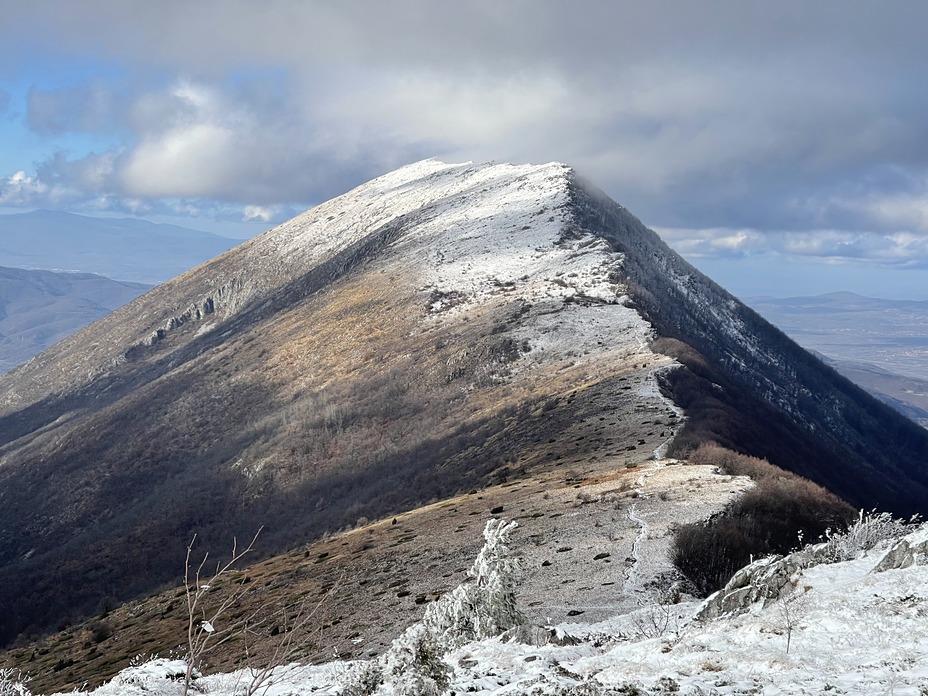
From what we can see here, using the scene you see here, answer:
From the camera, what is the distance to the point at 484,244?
93062 millimetres

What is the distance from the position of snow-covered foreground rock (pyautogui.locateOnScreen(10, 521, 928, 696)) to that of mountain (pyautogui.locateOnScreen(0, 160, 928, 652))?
15835 mm

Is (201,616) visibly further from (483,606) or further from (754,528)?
(754,528)

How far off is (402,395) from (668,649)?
5240 centimetres

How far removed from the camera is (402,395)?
208 ft

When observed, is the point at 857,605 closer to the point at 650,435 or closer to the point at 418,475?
the point at 650,435

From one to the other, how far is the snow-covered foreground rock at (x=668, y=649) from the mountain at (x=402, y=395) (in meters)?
15.8

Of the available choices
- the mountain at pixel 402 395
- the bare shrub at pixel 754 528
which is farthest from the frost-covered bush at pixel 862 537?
the mountain at pixel 402 395

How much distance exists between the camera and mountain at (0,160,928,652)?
43.1 meters

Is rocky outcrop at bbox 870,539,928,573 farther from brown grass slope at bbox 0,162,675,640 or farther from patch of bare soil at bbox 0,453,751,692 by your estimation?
brown grass slope at bbox 0,162,675,640

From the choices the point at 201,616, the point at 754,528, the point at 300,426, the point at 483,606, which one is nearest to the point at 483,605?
the point at 483,606

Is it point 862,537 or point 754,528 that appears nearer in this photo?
point 862,537

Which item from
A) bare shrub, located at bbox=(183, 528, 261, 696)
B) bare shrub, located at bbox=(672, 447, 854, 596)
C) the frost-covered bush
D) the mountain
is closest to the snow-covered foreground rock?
the frost-covered bush

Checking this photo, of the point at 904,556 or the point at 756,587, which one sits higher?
the point at 904,556

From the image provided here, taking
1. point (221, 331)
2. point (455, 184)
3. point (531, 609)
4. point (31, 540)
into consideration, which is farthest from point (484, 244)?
point (531, 609)
